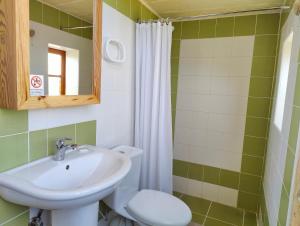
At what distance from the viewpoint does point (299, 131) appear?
100cm

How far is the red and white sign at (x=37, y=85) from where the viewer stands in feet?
3.54

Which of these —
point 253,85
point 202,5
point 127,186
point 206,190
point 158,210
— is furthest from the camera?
point 206,190

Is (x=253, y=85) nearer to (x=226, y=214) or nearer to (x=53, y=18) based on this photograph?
(x=226, y=214)

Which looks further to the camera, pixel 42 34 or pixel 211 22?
pixel 211 22

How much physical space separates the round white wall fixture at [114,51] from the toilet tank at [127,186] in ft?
2.36

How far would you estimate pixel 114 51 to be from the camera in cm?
175

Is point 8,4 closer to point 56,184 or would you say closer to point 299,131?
point 56,184

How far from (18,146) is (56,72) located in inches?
17.6

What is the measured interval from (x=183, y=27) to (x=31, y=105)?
190 cm

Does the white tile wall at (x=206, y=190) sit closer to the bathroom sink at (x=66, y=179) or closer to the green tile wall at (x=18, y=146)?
the bathroom sink at (x=66, y=179)

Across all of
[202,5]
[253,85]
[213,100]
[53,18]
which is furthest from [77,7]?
[253,85]

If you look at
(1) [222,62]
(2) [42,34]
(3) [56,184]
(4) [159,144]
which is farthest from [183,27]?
(3) [56,184]

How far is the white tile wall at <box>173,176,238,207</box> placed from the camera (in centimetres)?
240

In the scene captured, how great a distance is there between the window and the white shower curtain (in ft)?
2.74
